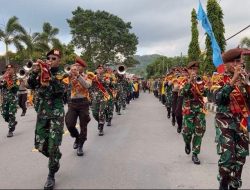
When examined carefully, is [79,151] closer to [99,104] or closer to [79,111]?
[79,111]

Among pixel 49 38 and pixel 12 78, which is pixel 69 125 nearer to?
pixel 12 78

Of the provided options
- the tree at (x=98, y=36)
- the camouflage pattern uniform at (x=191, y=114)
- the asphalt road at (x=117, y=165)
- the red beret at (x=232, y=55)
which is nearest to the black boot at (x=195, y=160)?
the asphalt road at (x=117, y=165)

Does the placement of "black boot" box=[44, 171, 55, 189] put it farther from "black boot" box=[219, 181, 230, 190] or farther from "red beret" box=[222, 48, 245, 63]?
"red beret" box=[222, 48, 245, 63]

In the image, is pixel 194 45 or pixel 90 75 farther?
pixel 194 45

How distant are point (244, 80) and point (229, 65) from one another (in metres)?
0.39

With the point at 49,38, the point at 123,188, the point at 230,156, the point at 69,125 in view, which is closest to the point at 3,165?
the point at 69,125

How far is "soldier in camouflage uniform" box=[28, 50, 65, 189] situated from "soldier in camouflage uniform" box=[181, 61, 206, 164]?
2.68 metres

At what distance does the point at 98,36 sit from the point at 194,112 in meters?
56.3

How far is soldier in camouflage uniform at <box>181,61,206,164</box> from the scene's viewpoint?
26.6 ft

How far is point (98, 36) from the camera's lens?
209ft

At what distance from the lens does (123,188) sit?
249 inches

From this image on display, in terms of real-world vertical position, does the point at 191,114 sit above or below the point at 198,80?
below

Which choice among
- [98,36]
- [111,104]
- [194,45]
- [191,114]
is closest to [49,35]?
[98,36]

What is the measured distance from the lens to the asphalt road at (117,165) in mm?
6652
